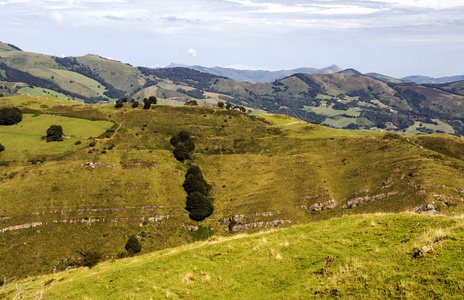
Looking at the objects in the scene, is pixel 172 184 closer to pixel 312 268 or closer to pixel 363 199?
pixel 363 199

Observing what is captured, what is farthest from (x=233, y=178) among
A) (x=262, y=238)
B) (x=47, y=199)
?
(x=262, y=238)

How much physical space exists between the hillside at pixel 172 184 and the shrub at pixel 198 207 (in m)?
2.02

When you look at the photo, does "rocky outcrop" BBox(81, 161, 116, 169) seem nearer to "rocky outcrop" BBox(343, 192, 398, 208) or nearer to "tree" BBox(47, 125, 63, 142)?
"tree" BBox(47, 125, 63, 142)

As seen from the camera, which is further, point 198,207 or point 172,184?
point 172,184

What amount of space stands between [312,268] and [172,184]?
287 feet

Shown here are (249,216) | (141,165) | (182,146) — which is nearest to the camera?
(249,216)

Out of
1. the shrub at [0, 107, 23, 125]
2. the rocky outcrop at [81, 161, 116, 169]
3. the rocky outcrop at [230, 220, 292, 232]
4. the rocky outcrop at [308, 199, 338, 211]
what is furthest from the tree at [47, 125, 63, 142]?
the rocky outcrop at [308, 199, 338, 211]

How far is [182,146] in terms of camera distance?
118312mm

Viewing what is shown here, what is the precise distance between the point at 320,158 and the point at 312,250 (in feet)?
316

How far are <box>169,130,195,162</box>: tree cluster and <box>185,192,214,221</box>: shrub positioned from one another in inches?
1094

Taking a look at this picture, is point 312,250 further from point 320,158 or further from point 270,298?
point 320,158

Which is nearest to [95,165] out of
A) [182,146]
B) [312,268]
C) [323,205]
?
[182,146]

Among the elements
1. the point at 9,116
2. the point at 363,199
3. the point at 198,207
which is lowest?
the point at 198,207

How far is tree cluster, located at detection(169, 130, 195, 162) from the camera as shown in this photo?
11725 centimetres
